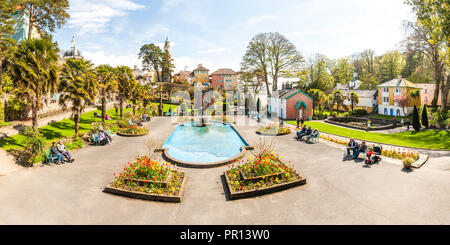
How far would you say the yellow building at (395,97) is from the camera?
149 feet

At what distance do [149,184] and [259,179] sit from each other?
208 inches

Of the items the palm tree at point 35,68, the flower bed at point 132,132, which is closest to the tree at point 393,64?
the flower bed at point 132,132

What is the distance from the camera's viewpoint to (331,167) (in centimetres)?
1321

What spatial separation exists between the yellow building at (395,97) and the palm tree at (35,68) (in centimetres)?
5653

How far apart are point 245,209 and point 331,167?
7.31m

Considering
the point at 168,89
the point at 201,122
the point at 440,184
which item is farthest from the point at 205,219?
the point at 168,89

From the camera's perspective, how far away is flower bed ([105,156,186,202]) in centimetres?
941

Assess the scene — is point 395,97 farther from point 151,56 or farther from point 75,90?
point 151,56

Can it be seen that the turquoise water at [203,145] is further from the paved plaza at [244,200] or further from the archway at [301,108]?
the archway at [301,108]

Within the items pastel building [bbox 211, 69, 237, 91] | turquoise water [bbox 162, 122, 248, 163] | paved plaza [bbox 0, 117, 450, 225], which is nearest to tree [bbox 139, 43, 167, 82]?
pastel building [bbox 211, 69, 237, 91]
